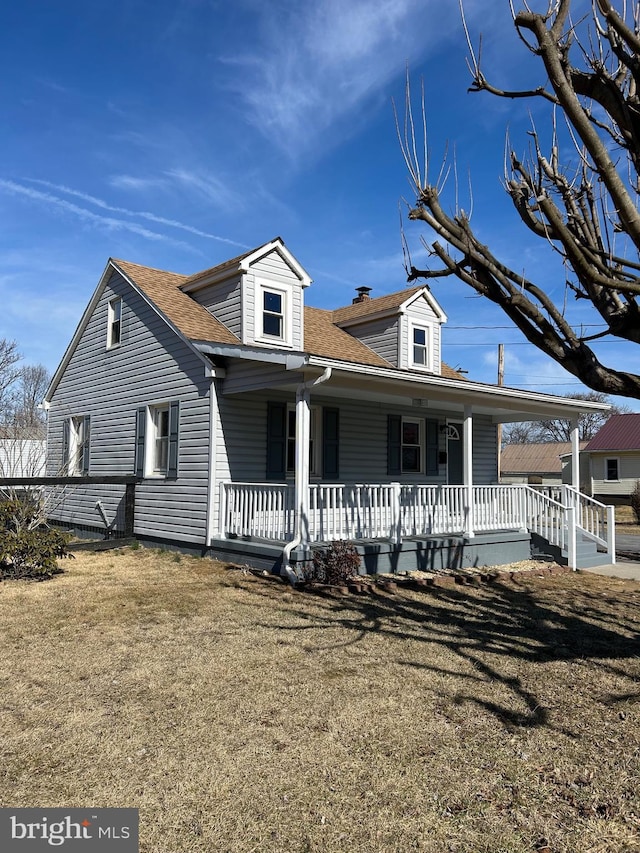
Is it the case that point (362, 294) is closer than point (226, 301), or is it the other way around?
point (226, 301)

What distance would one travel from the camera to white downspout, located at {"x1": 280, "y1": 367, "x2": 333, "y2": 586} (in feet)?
32.4

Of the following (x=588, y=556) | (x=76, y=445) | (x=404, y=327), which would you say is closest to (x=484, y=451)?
(x=404, y=327)

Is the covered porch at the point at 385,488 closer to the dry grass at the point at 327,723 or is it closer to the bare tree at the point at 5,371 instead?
the dry grass at the point at 327,723

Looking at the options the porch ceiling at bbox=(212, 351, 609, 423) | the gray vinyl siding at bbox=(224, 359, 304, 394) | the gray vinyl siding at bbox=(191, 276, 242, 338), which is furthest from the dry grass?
the gray vinyl siding at bbox=(191, 276, 242, 338)

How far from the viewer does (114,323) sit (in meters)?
15.4

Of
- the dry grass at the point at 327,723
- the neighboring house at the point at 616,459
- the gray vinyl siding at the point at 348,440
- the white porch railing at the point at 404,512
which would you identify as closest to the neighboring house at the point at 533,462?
the neighboring house at the point at 616,459

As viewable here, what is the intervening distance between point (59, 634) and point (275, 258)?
9.23 m

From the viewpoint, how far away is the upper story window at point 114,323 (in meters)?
15.3

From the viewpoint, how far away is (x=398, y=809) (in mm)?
3332

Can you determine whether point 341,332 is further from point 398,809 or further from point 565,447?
point 565,447

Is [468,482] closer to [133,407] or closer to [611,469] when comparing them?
[133,407]

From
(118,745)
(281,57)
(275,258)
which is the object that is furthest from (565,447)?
(118,745)

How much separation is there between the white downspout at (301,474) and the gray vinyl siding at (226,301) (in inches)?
140

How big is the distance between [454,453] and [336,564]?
8.45m
